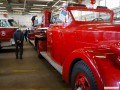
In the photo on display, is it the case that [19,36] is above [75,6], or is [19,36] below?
below

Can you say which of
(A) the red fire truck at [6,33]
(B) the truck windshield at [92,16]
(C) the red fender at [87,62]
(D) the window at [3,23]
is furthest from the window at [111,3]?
(C) the red fender at [87,62]

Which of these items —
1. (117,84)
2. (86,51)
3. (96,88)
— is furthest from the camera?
(86,51)

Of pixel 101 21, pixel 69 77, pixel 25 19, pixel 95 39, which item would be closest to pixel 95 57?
pixel 95 39

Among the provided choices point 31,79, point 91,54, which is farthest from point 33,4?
point 91,54

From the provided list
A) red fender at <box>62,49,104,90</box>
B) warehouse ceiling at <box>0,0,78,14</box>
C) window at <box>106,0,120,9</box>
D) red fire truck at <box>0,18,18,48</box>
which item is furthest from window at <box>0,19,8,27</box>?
red fender at <box>62,49,104,90</box>

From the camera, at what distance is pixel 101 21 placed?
4.91 metres

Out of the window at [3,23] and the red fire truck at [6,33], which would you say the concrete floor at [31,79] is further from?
the window at [3,23]

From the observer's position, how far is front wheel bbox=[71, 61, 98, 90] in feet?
9.08

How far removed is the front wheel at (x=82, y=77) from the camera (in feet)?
9.08

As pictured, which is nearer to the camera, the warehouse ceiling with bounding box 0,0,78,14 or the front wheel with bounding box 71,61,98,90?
the front wheel with bounding box 71,61,98,90

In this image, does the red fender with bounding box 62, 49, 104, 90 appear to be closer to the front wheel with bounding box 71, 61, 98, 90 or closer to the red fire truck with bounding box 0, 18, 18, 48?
the front wheel with bounding box 71, 61, 98, 90

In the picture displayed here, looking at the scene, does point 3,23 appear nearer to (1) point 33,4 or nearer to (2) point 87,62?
(2) point 87,62

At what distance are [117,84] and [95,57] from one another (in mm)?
473

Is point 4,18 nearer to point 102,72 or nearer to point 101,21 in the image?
point 101,21
